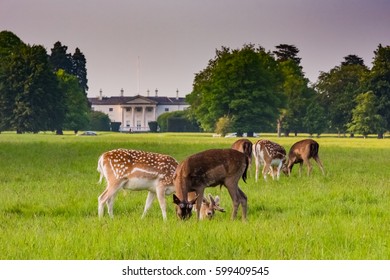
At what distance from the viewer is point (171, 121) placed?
93125 millimetres

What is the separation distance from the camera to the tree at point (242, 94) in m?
76.6

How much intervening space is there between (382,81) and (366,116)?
438cm

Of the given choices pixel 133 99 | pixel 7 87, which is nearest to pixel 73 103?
pixel 7 87

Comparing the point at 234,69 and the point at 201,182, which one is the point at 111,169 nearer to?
the point at 201,182

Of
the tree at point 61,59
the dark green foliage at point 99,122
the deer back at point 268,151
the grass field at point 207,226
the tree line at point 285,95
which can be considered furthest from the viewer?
the dark green foliage at point 99,122

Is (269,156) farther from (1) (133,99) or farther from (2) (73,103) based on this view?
(1) (133,99)

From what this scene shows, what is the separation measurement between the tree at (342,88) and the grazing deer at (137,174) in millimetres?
64405

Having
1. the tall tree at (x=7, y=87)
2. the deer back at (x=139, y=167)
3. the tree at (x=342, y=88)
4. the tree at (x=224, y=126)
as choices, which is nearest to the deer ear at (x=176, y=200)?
the deer back at (x=139, y=167)

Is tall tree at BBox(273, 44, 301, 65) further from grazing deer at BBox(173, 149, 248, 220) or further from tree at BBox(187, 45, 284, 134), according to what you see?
grazing deer at BBox(173, 149, 248, 220)

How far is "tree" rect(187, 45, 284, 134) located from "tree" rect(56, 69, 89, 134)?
11.8 metres

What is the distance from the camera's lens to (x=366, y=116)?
6925 centimetres

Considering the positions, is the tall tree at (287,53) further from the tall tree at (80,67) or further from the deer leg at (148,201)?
the deer leg at (148,201)

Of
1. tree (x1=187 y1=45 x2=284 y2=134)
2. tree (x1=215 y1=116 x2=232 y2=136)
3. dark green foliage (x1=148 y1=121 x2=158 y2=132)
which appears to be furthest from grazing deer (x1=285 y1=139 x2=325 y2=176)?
dark green foliage (x1=148 y1=121 x2=158 y2=132)
